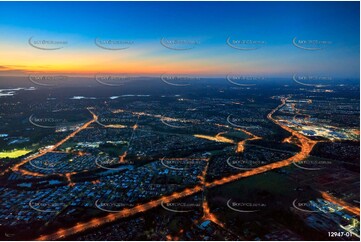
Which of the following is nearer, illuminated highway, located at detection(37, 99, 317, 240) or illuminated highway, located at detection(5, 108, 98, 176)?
illuminated highway, located at detection(37, 99, 317, 240)

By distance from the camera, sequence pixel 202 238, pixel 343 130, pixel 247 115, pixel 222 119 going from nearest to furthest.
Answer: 1. pixel 202 238
2. pixel 343 130
3. pixel 222 119
4. pixel 247 115

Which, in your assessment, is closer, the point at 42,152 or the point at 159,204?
the point at 159,204

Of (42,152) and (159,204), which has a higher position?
(159,204)

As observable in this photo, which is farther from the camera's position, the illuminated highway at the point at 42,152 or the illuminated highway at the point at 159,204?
the illuminated highway at the point at 42,152

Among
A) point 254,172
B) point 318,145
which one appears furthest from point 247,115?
point 254,172

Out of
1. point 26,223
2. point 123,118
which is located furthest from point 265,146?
point 123,118

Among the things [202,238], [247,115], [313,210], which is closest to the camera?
[202,238]

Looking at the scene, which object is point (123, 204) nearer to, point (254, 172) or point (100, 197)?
point (100, 197)

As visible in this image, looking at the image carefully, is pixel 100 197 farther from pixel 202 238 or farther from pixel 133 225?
pixel 202 238

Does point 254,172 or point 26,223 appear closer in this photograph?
point 26,223
